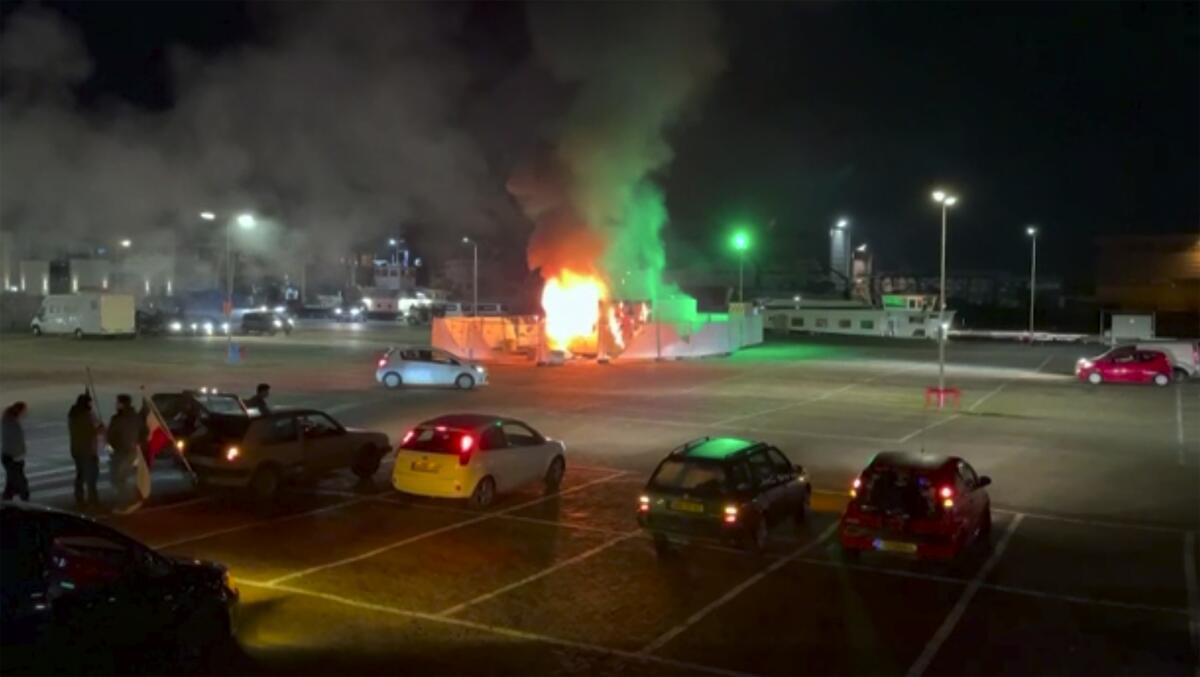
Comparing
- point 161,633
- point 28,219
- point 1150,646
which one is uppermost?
point 28,219

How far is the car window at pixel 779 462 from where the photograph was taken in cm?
1528

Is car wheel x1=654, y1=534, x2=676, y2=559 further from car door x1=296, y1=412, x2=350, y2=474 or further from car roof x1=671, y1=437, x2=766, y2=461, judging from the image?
car door x1=296, y1=412, x2=350, y2=474

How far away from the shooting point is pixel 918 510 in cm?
1307

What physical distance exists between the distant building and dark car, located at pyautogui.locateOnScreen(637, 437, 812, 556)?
81608 millimetres

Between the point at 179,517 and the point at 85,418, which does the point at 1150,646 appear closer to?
the point at 179,517

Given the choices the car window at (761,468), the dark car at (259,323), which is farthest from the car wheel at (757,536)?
the dark car at (259,323)

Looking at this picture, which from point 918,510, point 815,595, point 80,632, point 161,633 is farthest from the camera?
point 918,510

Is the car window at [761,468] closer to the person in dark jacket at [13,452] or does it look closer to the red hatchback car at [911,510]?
the red hatchback car at [911,510]

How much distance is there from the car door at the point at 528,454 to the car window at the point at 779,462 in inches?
160

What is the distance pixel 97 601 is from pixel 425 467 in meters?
→ 8.89

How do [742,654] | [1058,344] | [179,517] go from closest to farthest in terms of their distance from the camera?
[742,654] → [179,517] → [1058,344]

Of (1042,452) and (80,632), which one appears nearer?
(80,632)

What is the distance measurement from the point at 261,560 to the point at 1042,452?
17.1 metres

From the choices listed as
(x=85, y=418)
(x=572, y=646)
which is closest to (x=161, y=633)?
(x=572, y=646)
